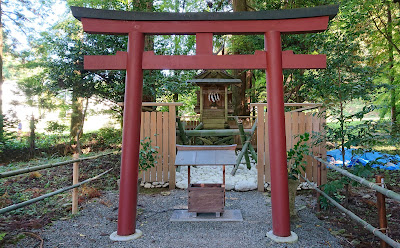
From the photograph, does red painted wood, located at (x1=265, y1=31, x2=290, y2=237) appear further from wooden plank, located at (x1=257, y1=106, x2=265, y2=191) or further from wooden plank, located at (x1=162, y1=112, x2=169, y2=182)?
wooden plank, located at (x1=162, y1=112, x2=169, y2=182)

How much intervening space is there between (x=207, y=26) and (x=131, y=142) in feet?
6.06

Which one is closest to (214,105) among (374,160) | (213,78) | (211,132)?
(213,78)

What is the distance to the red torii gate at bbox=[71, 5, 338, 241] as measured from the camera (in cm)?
317

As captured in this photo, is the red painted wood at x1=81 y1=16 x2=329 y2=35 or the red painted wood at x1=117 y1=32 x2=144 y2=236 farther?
the red painted wood at x1=81 y1=16 x2=329 y2=35

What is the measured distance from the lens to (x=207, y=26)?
132 inches

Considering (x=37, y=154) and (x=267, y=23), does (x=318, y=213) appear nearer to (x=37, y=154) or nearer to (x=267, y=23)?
(x=267, y=23)

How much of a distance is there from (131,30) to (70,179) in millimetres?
4464

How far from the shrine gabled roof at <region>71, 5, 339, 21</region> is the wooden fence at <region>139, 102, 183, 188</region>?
2.52m

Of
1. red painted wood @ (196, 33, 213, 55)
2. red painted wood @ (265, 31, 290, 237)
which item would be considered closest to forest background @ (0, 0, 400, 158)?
red painted wood @ (265, 31, 290, 237)

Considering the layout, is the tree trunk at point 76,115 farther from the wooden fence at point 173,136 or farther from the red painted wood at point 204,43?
the red painted wood at point 204,43

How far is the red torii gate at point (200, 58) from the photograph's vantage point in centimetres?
317

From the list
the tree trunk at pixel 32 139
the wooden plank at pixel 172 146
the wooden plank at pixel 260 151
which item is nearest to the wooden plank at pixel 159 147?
the wooden plank at pixel 172 146

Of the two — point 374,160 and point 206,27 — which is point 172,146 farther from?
point 374,160

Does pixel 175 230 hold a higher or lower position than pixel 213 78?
lower
